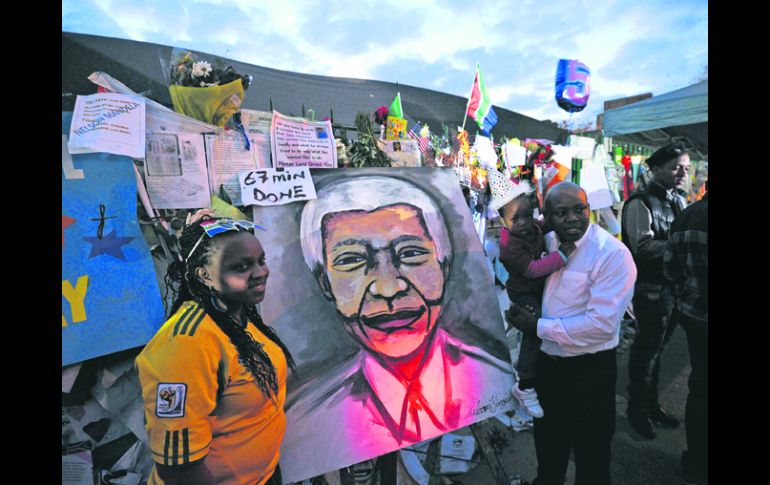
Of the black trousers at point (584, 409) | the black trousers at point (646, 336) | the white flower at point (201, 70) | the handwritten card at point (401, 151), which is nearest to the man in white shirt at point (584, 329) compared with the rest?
the black trousers at point (584, 409)

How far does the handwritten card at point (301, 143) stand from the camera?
2.03 meters

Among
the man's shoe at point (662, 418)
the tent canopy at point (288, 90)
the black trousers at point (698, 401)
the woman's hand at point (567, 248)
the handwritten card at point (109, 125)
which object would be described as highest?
the tent canopy at point (288, 90)

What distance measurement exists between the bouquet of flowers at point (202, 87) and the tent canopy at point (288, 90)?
137 millimetres

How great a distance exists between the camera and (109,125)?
5.36 ft

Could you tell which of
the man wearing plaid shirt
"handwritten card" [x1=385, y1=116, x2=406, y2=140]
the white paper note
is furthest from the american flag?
the man wearing plaid shirt

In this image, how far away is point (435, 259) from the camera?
189 cm

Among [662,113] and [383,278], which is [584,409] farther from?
[662,113]

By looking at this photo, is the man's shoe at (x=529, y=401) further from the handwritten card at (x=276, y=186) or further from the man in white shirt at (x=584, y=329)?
the handwritten card at (x=276, y=186)

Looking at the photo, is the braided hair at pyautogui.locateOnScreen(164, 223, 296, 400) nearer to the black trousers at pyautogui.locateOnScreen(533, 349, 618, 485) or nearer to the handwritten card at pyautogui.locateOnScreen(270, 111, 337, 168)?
the handwritten card at pyautogui.locateOnScreen(270, 111, 337, 168)

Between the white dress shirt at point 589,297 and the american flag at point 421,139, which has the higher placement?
the american flag at point 421,139

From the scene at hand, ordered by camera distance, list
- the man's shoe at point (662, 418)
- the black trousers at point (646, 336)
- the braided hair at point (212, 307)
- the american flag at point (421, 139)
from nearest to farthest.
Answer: the braided hair at point (212, 307) < the black trousers at point (646, 336) < the man's shoe at point (662, 418) < the american flag at point (421, 139)

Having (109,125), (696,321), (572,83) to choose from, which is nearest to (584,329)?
(696,321)
